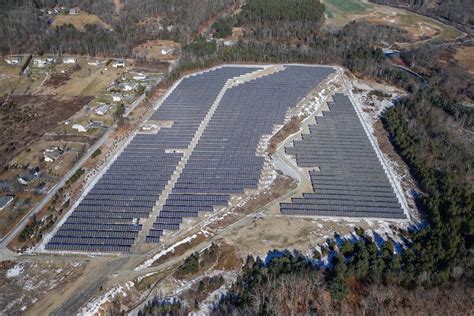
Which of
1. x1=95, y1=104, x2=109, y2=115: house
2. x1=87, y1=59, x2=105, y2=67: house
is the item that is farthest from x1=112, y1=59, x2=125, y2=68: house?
x1=95, y1=104, x2=109, y2=115: house

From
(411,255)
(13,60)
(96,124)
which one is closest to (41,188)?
(96,124)

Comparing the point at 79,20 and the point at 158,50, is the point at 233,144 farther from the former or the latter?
the point at 79,20

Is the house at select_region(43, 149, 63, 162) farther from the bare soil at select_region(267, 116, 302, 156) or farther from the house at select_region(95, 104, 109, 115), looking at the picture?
the bare soil at select_region(267, 116, 302, 156)

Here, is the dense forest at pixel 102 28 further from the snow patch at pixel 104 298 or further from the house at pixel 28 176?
the snow patch at pixel 104 298

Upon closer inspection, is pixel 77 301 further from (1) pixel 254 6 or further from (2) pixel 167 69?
(1) pixel 254 6

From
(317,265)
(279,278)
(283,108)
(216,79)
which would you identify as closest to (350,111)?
(283,108)

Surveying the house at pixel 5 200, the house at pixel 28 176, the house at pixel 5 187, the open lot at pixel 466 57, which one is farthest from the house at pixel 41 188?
the open lot at pixel 466 57
